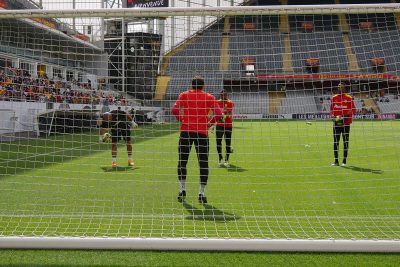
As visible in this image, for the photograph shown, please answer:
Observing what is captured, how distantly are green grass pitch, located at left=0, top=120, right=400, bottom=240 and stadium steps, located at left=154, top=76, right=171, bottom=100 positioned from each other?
135cm

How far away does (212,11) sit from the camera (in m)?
5.04

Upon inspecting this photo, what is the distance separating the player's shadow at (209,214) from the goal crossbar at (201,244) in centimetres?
125

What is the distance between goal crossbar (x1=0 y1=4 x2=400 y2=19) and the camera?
495 cm

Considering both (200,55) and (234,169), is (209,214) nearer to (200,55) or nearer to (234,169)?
(200,55)

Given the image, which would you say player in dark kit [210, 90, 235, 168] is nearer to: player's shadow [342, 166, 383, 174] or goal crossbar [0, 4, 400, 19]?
player's shadow [342, 166, 383, 174]

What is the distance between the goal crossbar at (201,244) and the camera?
429 cm

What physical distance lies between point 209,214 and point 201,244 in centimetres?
160

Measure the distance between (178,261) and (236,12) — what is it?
9.65 ft

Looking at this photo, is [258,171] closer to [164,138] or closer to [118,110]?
[118,110]

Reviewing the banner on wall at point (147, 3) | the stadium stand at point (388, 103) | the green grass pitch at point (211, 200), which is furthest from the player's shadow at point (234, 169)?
the banner on wall at point (147, 3)

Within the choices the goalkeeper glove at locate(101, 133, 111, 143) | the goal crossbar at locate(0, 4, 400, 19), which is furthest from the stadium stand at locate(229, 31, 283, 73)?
the goalkeeper glove at locate(101, 133, 111, 143)

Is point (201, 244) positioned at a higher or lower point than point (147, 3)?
lower

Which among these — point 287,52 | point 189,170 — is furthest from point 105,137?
point 287,52

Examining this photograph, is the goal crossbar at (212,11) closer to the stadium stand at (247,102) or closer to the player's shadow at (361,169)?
the player's shadow at (361,169)
